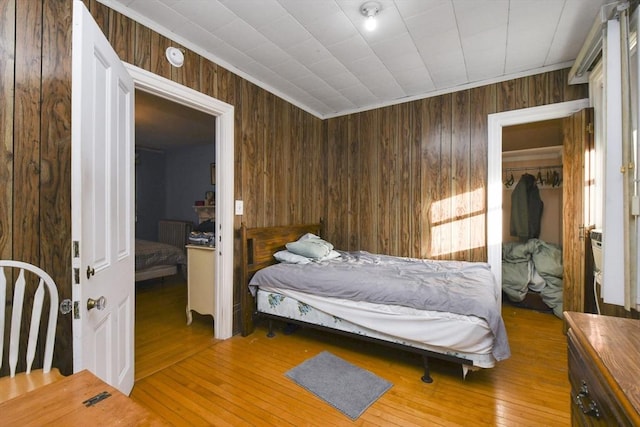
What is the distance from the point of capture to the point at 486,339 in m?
1.83

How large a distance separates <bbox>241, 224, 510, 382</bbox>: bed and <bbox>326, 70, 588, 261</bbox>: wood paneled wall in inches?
17.5

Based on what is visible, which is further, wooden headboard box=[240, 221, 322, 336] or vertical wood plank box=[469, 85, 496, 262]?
vertical wood plank box=[469, 85, 496, 262]

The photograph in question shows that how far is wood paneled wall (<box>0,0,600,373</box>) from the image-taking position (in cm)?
149

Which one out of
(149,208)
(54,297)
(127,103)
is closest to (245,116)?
(127,103)

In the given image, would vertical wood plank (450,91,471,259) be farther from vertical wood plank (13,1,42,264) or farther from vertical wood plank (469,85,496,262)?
vertical wood plank (13,1,42,264)

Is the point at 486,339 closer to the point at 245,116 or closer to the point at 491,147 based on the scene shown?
the point at 491,147

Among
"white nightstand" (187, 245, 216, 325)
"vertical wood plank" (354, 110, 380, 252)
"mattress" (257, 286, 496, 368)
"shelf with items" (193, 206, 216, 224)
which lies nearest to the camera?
"mattress" (257, 286, 496, 368)

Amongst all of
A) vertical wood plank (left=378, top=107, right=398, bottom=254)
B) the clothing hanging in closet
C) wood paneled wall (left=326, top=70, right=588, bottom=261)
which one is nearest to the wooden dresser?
wood paneled wall (left=326, top=70, right=588, bottom=261)

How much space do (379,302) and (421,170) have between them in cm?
190

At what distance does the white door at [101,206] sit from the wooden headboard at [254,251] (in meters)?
1.02

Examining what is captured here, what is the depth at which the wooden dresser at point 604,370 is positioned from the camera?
2.15ft

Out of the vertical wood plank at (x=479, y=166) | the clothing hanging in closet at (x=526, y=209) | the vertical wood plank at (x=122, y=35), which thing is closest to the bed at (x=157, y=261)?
the vertical wood plank at (x=122, y=35)

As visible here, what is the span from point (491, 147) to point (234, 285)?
302 centimetres

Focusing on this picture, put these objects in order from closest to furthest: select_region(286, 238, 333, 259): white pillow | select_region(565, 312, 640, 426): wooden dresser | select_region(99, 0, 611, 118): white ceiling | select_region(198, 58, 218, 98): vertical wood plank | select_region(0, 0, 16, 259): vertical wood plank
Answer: select_region(565, 312, 640, 426): wooden dresser < select_region(0, 0, 16, 259): vertical wood plank < select_region(99, 0, 611, 118): white ceiling < select_region(198, 58, 218, 98): vertical wood plank < select_region(286, 238, 333, 259): white pillow
